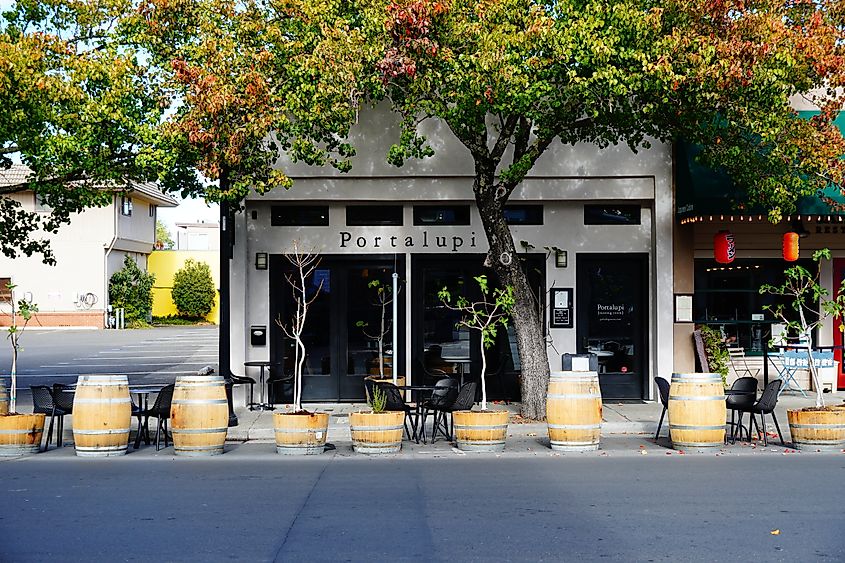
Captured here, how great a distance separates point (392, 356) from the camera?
16.4 metres

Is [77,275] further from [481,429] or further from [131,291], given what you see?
[481,429]

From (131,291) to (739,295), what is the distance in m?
33.3

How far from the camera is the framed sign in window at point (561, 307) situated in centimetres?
1645

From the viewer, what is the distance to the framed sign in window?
54.0 feet

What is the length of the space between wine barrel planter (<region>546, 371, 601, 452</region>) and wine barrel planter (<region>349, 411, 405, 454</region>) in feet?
6.14

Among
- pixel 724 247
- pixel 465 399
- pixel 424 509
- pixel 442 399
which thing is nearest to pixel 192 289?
pixel 724 247

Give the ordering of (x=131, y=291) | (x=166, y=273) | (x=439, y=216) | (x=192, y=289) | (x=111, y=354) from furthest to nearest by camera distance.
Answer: (x=166, y=273)
(x=192, y=289)
(x=131, y=291)
(x=111, y=354)
(x=439, y=216)

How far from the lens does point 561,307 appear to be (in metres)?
16.5

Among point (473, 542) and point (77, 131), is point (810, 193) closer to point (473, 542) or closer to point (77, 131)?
point (473, 542)

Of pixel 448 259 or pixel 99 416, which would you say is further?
pixel 448 259

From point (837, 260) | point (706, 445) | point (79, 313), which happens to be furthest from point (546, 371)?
point (79, 313)

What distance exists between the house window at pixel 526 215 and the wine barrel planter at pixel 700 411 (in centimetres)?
542

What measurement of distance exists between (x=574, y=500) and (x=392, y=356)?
7.87m

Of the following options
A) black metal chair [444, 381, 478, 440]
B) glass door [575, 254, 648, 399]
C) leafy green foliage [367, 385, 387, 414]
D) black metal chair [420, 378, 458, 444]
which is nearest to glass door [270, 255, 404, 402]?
glass door [575, 254, 648, 399]
